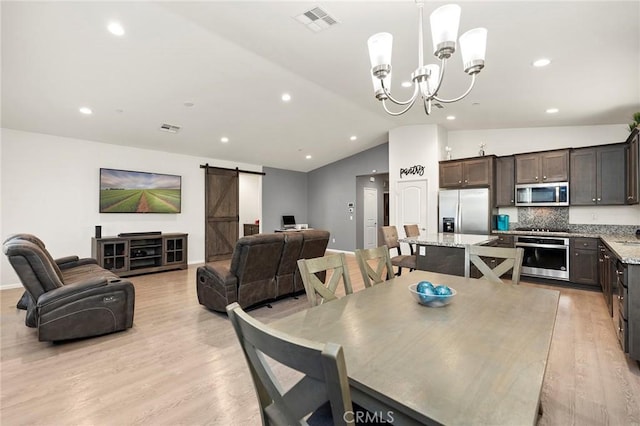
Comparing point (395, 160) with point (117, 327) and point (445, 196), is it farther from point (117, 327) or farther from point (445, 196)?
point (117, 327)

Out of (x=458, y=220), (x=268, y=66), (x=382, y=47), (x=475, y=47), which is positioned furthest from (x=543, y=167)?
(x=268, y=66)

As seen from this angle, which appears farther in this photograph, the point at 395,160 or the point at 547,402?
the point at 395,160

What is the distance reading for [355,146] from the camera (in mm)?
8156

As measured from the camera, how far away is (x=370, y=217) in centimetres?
909

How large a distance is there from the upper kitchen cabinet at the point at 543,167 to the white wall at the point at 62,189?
7207 millimetres

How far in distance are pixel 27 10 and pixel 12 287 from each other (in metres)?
4.48

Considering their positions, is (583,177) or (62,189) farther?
(62,189)

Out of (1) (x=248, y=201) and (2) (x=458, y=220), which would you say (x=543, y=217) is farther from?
(1) (x=248, y=201)

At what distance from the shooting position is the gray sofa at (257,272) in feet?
11.4

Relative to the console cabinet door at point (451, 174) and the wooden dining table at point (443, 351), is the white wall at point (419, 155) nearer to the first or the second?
the console cabinet door at point (451, 174)

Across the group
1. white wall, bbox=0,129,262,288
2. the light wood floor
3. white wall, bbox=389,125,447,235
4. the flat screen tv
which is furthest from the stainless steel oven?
white wall, bbox=0,129,262,288

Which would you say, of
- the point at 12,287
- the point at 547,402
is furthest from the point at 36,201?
the point at 547,402

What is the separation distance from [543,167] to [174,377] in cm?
624

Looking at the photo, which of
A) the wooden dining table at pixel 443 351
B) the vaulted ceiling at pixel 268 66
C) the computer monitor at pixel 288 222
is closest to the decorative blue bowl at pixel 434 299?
the wooden dining table at pixel 443 351
